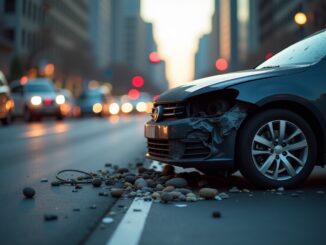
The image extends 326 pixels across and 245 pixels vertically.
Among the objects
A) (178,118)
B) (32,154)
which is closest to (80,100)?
(32,154)

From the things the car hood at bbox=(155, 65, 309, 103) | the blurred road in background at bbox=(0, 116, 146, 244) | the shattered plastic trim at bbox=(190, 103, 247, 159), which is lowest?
the blurred road in background at bbox=(0, 116, 146, 244)

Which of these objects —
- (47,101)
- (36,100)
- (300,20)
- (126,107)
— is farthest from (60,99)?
(126,107)

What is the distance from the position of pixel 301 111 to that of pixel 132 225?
8.39 feet

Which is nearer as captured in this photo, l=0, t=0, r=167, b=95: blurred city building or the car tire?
the car tire

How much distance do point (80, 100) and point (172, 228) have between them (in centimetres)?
3537

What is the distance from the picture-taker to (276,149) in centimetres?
588

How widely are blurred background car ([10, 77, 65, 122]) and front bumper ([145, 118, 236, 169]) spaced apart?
21977 millimetres

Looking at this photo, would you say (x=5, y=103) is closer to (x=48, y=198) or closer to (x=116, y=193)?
(x=48, y=198)

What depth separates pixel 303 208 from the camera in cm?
500

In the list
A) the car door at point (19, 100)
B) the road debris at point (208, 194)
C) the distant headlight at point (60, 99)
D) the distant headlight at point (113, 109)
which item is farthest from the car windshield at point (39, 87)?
the road debris at point (208, 194)

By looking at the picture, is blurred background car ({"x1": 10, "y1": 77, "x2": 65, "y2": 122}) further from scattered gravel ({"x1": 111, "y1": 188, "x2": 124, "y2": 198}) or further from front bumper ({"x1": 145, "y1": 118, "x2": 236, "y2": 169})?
scattered gravel ({"x1": 111, "y1": 188, "x2": 124, "y2": 198})

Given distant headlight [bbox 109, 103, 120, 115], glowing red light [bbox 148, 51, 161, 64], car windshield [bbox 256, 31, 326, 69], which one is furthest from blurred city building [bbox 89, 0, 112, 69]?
car windshield [bbox 256, 31, 326, 69]

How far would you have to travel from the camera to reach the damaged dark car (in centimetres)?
586

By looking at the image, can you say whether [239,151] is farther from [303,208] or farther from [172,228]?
[172,228]
